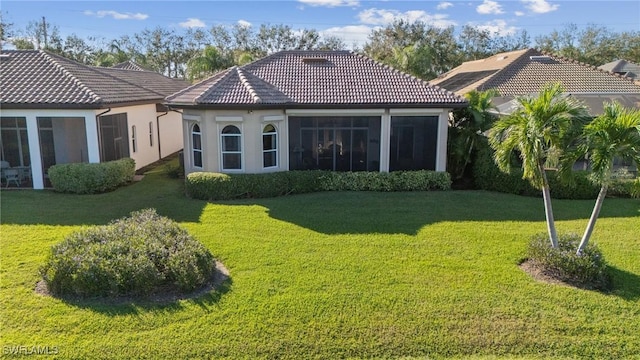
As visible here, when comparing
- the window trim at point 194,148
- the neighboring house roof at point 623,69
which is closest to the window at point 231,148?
the window trim at point 194,148

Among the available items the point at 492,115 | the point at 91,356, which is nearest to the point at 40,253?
the point at 91,356

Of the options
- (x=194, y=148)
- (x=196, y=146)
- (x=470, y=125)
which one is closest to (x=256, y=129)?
(x=196, y=146)

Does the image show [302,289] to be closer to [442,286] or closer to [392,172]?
[442,286]

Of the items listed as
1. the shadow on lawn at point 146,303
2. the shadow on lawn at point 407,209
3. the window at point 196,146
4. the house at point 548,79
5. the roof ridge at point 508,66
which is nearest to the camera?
the shadow on lawn at point 146,303

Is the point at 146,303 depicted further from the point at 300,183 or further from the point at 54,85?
the point at 54,85

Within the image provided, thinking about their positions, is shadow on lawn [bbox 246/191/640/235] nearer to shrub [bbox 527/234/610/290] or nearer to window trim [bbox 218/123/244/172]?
window trim [bbox 218/123/244/172]

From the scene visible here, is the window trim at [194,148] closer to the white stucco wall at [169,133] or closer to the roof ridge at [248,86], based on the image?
the roof ridge at [248,86]
